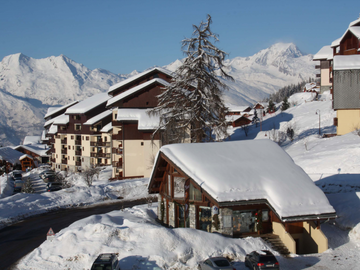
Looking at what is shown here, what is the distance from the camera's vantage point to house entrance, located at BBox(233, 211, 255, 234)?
21203mm

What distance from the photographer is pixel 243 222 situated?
2133 cm

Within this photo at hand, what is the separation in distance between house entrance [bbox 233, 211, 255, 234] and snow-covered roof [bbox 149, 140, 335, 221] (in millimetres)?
2071

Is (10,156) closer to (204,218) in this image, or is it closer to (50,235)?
(50,235)

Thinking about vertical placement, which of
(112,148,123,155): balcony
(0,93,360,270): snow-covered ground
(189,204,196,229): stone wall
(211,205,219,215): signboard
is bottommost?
(0,93,360,270): snow-covered ground

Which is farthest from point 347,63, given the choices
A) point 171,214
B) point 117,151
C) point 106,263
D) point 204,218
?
point 106,263

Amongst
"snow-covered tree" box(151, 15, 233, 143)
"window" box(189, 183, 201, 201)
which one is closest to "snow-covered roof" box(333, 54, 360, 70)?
"snow-covered tree" box(151, 15, 233, 143)

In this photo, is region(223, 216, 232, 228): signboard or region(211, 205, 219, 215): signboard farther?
region(211, 205, 219, 215): signboard

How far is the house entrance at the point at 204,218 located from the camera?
21.8 m

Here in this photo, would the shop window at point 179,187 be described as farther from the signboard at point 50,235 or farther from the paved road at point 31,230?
the paved road at point 31,230

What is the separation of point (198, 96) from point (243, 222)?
48.3ft

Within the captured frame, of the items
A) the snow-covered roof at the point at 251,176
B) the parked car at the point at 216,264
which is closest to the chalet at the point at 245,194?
the snow-covered roof at the point at 251,176

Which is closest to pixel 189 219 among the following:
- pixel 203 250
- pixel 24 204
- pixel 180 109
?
pixel 203 250

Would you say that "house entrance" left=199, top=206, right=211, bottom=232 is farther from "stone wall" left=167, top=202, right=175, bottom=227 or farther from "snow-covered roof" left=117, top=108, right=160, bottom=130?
"snow-covered roof" left=117, top=108, right=160, bottom=130

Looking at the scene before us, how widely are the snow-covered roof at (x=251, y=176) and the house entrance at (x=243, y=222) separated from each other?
81.5 inches
